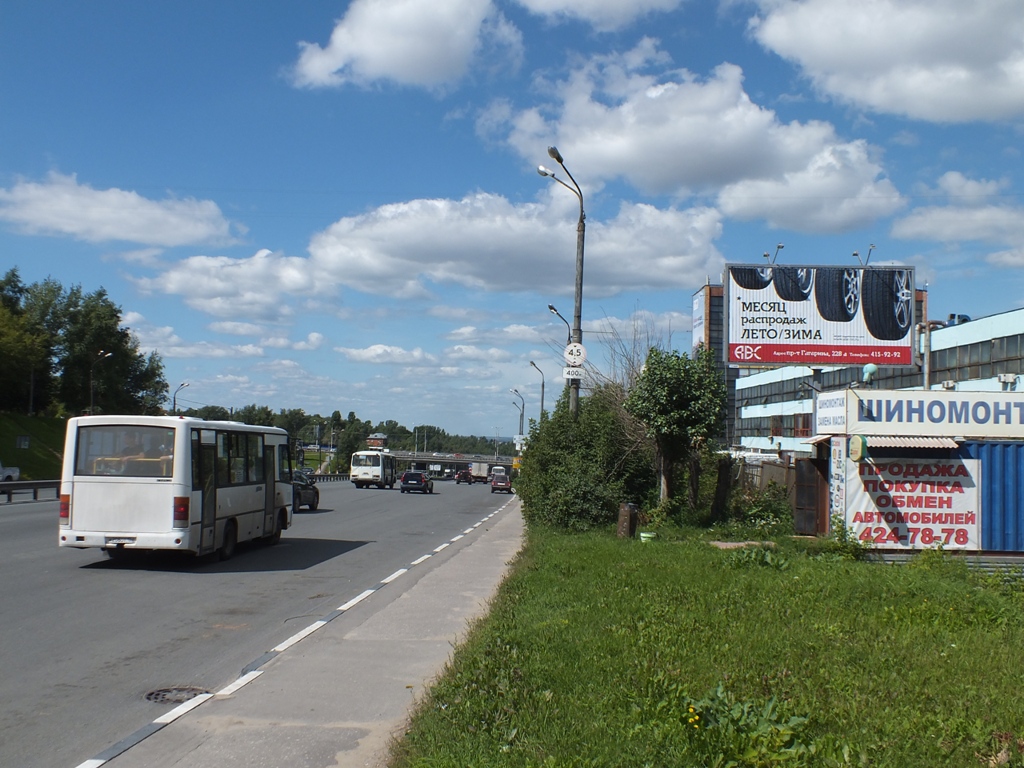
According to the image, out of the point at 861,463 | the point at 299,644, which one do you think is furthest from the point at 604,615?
the point at 861,463

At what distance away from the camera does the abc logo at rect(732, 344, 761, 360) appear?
87.0 feet

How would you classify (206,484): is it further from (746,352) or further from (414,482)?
(414,482)

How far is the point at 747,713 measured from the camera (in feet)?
17.4

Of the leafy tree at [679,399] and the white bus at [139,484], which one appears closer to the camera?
the white bus at [139,484]

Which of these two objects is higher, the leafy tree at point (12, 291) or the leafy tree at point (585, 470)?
the leafy tree at point (12, 291)

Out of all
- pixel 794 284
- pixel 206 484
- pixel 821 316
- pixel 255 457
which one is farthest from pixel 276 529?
pixel 821 316

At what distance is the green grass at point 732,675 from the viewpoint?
5188 millimetres

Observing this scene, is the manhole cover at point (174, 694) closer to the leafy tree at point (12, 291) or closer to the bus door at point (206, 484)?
the bus door at point (206, 484)

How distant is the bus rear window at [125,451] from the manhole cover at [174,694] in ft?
24.2

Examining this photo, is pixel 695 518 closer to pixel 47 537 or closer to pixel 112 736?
pixel 47 537

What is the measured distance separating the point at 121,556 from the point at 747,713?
13.7 m

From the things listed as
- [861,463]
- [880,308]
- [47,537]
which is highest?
[880,308]

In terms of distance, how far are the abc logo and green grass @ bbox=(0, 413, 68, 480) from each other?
52017 millimetres

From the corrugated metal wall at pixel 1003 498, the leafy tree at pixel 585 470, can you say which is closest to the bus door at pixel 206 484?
the leafy tree at pixel 585 470
